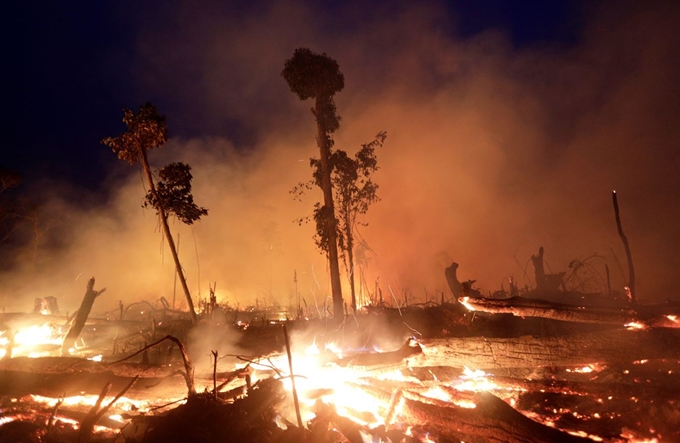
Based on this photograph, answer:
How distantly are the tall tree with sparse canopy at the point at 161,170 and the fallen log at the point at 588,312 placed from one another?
43.1ft

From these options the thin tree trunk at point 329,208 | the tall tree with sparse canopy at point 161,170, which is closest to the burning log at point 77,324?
the tall tree with sparse canopy at point 161,170

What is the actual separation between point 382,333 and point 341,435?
7.71 m

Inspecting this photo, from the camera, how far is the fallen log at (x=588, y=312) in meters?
6.38

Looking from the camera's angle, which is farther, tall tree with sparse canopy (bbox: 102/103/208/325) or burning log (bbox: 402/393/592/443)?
tall tree with sparse canopy (bbox: 102/103/208/325)

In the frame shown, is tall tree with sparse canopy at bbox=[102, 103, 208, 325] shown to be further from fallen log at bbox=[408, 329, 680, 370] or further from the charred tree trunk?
the charred tree trunk

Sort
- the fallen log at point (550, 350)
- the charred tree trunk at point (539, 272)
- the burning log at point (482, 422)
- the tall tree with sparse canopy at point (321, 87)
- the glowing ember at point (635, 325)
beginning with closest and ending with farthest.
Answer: the burning log at point (482, 422) < the fallen log at point (550, 350) < the glowing ember at point (635, 325) < the tall tree with sparse canopy at point (321, 87) < the charred tree trunk at point (539, 272)

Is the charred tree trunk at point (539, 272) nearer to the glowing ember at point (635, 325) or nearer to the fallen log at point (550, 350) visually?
the glowing ember at point (635, 325)

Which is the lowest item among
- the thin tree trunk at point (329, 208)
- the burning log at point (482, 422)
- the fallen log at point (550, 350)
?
the burning log at point (482, 422)

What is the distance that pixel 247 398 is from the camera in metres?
5.78

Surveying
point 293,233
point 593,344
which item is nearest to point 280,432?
point 593,344

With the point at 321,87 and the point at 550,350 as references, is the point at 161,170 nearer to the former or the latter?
the point at 321,87

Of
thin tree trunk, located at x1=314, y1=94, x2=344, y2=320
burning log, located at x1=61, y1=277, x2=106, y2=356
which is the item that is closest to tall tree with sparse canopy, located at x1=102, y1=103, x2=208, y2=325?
burning log, located at x1=61, y1=277, x2=106, y2=356

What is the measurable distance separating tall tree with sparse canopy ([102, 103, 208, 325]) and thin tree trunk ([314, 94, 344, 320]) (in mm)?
6574

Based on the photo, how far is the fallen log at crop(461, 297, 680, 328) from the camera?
20.9ft
